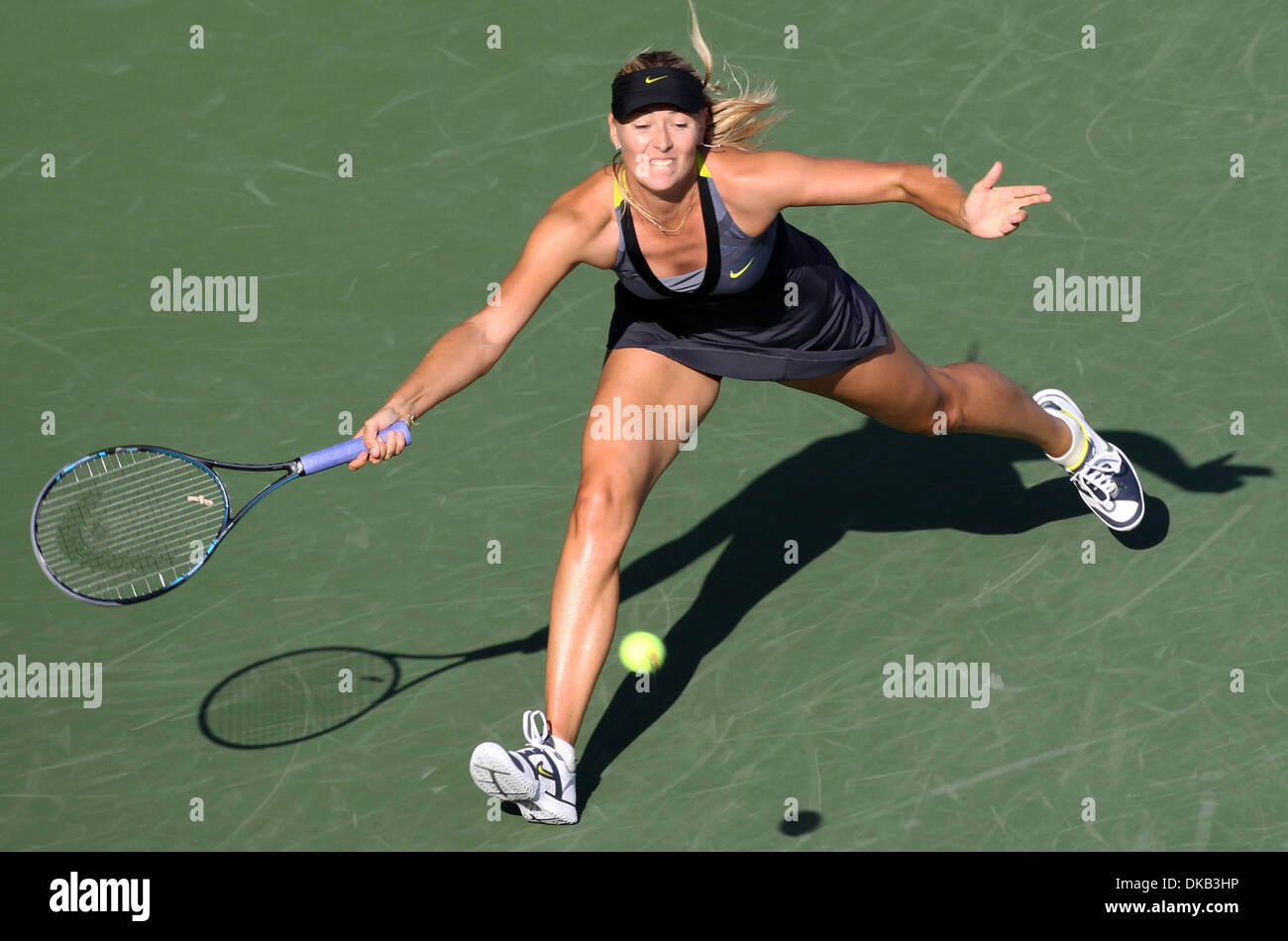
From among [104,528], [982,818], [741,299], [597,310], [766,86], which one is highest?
[766,86]

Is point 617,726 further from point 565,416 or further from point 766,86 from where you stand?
point 766,86

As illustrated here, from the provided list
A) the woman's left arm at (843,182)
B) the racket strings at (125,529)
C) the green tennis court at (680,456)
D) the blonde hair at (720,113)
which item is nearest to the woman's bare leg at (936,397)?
the green tennis court at (680,456)

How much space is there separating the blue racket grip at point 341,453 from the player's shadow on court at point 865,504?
1624mm

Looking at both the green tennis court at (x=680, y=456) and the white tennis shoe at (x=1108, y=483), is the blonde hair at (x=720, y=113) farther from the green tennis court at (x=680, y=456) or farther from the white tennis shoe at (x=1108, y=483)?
the white tennis shoe at (x=1108, y=483)

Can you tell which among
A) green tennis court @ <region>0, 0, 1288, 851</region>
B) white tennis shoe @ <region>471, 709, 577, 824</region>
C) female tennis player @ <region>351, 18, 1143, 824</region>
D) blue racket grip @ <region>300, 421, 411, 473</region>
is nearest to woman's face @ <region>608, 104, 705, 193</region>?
female tennis player @ <region>351, 18, 1143, 824</region>

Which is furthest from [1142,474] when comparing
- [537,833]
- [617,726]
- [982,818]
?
[537,833]

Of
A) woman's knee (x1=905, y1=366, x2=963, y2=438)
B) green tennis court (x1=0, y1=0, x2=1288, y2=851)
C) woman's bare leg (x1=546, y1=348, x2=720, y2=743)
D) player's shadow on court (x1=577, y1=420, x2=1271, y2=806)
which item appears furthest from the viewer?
player's shadow on court (x1=577, y1=420, x2=1271, y2=806)

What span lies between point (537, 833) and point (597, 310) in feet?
9.40

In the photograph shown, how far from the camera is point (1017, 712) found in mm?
6645

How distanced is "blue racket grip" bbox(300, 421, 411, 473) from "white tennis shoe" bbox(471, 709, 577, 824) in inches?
38.6

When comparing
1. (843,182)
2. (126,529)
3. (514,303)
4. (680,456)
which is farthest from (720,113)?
(126,529)

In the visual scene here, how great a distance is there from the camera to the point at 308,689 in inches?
267

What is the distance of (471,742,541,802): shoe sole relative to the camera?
5.70 metres

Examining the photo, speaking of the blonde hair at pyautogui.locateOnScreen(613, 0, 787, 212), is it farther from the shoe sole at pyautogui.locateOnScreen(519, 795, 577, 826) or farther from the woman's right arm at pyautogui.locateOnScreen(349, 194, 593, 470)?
the shoe sole at pyautogui.locateOnScreen(519, 795, 577, 826)
